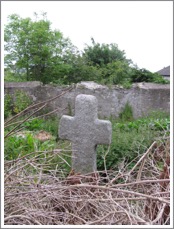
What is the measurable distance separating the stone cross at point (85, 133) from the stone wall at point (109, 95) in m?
5.62

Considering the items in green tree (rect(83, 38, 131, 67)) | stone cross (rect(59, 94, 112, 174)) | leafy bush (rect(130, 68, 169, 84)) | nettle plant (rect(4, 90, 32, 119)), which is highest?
green tree (rect(83, 38, 131, 67))

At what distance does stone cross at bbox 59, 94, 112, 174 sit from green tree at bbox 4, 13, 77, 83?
8.66 m

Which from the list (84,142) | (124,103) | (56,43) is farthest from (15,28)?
(84,142)

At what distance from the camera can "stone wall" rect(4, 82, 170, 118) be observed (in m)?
8.98

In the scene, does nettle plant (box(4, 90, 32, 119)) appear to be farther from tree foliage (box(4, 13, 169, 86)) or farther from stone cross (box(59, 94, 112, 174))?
stone cross (box(59, 94, 112, 174))

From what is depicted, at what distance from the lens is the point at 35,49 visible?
1191 cm

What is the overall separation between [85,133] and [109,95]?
237 inches

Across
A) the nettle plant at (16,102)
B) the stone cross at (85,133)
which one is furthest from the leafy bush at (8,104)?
the stone cross at (85,133)

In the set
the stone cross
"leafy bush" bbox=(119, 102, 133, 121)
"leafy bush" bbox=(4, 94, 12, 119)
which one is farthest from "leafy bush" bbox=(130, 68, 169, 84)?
the stone cross

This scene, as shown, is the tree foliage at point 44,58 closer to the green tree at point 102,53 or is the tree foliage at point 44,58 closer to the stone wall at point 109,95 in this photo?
the stone wall at point 109,95

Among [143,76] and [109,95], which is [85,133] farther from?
[143,76]

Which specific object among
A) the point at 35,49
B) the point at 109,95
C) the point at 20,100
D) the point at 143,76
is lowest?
the point at 20,100

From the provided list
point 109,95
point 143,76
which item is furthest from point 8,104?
point 143,76

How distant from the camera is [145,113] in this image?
918 cm
